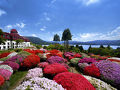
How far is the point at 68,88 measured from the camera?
244cm

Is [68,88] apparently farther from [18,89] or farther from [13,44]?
[13,44]

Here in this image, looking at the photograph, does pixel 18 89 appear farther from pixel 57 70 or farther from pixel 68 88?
pixel 57 70

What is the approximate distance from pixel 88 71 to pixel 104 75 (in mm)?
1120

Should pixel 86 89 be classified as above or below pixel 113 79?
above

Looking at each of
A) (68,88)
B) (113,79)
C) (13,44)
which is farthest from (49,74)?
(13,44)

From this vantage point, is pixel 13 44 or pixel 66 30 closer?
pixel 66 30

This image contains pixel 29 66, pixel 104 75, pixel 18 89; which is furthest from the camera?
pixel 29 66

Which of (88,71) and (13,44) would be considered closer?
(88,71)

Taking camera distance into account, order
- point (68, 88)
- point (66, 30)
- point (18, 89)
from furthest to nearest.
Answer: point (66, 30) → point (68, 88) → point (18, 89)

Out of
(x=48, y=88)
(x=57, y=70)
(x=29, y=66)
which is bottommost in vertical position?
(x=29, y=66)

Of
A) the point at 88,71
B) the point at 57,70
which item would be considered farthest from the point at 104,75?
the point at 57,70

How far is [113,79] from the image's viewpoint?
404 cm

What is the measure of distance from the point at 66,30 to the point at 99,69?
2718cm

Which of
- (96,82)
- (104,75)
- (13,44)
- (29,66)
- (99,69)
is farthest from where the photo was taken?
(13,44)
